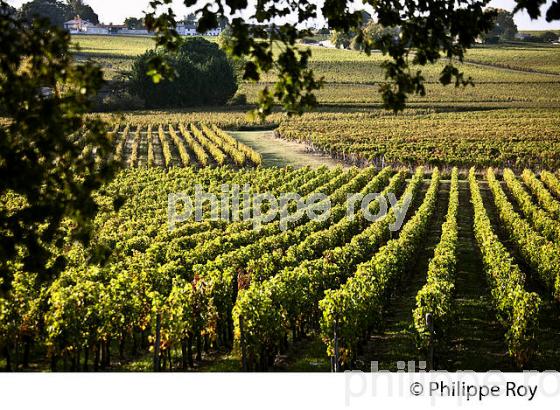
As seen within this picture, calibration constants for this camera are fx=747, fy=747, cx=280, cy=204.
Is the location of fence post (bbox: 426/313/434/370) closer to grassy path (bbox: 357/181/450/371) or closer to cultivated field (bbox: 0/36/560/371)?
cultivated field (bbox: 0/36/560/371)

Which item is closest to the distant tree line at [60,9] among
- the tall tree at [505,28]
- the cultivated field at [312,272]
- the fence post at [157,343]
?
the cultivated field at [312,272]

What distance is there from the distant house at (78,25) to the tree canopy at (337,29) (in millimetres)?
46088

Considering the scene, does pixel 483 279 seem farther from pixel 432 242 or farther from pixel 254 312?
pixel 254 312

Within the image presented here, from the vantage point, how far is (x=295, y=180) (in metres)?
31.2

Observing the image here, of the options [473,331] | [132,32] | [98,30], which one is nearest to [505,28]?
[132,32]

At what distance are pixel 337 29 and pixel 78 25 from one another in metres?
51.6

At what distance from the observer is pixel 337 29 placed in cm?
595

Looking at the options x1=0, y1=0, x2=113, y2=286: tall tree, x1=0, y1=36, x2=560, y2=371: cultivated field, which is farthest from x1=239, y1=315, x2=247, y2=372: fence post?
x1=0, y1=0, x2=113, y2=286: tall tree

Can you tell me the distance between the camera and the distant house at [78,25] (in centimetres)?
5285

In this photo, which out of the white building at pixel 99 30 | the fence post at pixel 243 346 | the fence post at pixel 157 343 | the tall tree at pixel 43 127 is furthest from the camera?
the white building at pixel 99 30

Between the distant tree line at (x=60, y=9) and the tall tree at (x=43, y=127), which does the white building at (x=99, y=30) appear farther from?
the tall tree at (x=43, y=127)

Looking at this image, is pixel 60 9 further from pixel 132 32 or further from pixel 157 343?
pixel 157 343

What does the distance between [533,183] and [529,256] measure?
13.4m

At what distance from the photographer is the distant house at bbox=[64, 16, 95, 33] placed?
5285cm
